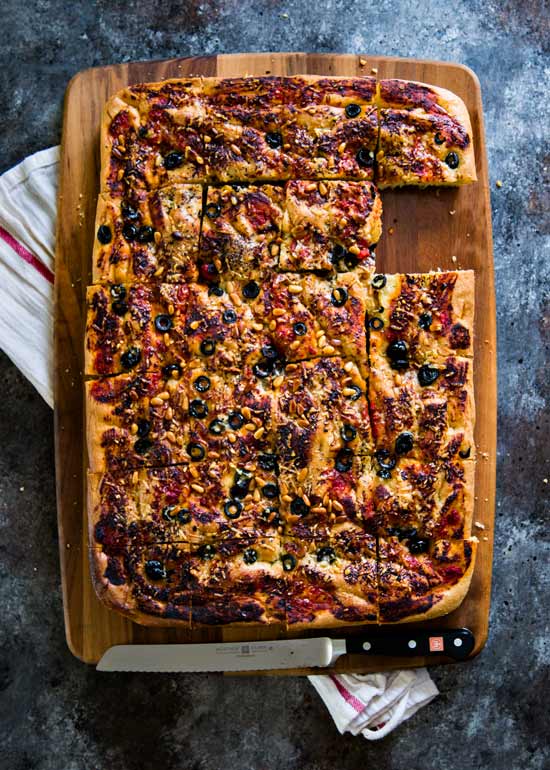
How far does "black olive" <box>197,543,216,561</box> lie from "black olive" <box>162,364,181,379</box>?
123 centimetres

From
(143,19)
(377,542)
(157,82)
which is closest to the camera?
(377,542)

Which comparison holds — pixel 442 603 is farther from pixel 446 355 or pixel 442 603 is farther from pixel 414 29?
pixel 414 29

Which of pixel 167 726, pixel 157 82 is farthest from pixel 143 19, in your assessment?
pixel 167 726

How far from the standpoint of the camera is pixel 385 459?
556 cm

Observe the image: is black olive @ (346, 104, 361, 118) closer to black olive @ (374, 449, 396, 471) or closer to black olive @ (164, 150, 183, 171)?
black olive @ (164, 150, 183, 171)

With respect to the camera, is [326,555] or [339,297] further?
[339,297]

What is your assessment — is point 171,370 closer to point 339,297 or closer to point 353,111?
point 339,297

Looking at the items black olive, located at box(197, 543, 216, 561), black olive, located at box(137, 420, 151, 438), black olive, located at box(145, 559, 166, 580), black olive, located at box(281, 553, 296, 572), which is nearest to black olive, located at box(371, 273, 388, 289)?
black olive, located at box(137, 420, 151, 438)

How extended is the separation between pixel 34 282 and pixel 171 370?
1.51m

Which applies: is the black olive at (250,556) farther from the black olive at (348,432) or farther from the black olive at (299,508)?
the black olive at (348,432)

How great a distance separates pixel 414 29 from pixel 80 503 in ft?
15.7

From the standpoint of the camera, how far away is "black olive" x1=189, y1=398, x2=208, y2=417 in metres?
5.52

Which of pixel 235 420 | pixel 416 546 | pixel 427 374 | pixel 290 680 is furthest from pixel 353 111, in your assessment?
pixel 290 680

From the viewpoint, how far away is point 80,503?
19.7 ft
